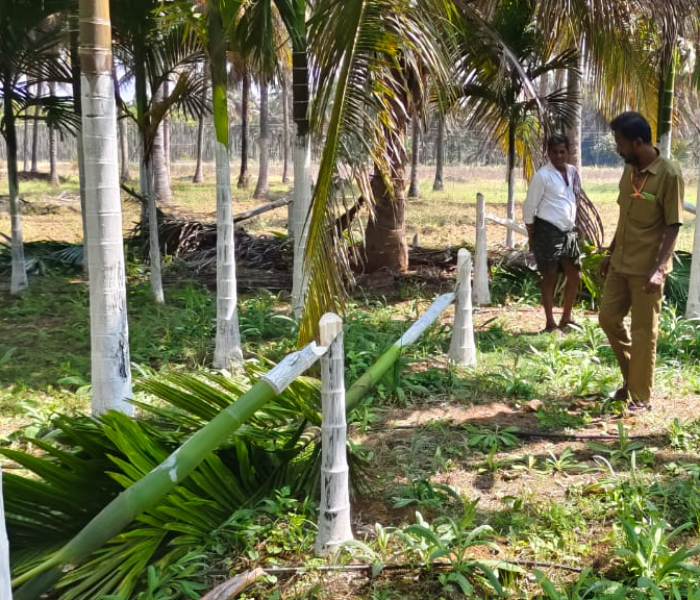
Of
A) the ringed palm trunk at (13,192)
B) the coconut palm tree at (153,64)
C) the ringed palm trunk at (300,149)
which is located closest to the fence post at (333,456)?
the ringed palm trunk at (300,149)

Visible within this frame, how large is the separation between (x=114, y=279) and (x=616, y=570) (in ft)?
9.93

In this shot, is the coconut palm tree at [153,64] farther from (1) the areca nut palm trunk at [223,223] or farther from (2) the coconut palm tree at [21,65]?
(1) the areca nut palm trunk at [223,223]

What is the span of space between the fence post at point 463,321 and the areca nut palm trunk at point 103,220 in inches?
99.3

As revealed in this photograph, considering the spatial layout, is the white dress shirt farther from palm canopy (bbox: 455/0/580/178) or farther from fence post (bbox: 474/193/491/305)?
palm canopy (bbox: 455/0/580/178)

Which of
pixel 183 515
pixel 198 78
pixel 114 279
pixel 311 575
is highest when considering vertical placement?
pixel 198 78

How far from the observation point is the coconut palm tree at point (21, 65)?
25.0 ft

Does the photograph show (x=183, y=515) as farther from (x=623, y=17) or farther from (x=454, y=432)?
(x=623, y=17)

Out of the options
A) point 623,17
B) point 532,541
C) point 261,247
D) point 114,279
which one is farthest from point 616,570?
point 261,247

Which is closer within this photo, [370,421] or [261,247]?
[370,421]

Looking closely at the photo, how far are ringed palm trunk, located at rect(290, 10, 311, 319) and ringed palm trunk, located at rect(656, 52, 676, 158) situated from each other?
3666mm

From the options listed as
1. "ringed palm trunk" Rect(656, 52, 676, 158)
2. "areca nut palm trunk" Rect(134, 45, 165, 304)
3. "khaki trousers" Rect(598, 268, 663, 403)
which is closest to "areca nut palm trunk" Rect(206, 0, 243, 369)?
"areca nut palm trunk" Rect(134, 45, 165, 304)

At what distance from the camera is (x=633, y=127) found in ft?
14.7

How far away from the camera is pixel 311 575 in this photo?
2930 mm

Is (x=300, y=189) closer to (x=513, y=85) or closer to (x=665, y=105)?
(x=513, y=85)
